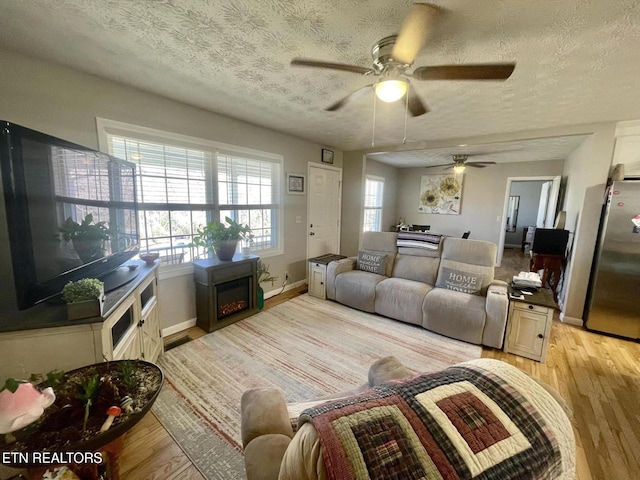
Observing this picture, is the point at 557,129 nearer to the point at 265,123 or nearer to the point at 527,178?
the point at 527,178

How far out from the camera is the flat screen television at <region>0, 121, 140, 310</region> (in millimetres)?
1212

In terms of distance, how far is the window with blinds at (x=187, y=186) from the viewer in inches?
101

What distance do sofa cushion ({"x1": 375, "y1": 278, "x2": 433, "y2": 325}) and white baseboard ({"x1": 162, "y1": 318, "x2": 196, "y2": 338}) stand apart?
88.8 inches

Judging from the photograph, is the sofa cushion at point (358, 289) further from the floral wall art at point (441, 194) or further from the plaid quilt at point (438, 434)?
the floral wall art at point (441, 194)

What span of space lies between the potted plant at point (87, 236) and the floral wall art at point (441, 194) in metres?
6.73

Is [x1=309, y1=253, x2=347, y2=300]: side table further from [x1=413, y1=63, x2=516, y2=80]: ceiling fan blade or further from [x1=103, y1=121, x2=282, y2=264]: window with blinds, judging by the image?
[x1=413, y1=63, x2=516, y2=80]: ceiling fan blade

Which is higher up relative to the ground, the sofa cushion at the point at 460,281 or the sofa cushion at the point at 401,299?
the sofa cushion at the point at 460,281

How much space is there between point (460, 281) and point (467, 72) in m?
2.24

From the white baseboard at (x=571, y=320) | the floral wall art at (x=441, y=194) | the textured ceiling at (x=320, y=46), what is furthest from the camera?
the floral wall art at (x=441, y=194)

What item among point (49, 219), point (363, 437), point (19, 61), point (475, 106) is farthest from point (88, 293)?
point (475, 106)

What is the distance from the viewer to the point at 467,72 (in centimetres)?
148

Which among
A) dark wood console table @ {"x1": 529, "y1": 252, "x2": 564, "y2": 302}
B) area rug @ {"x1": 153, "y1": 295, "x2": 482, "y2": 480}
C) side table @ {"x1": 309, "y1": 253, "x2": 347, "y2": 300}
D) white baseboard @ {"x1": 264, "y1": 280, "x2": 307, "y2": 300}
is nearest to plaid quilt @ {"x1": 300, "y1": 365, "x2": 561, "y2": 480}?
area rug @ {"x1": 153, "y1": 295, "x2": 482, "y2": 480}

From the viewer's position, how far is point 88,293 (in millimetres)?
1298

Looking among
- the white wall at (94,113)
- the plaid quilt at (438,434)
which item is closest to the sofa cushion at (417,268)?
the white wall at (94,113)
